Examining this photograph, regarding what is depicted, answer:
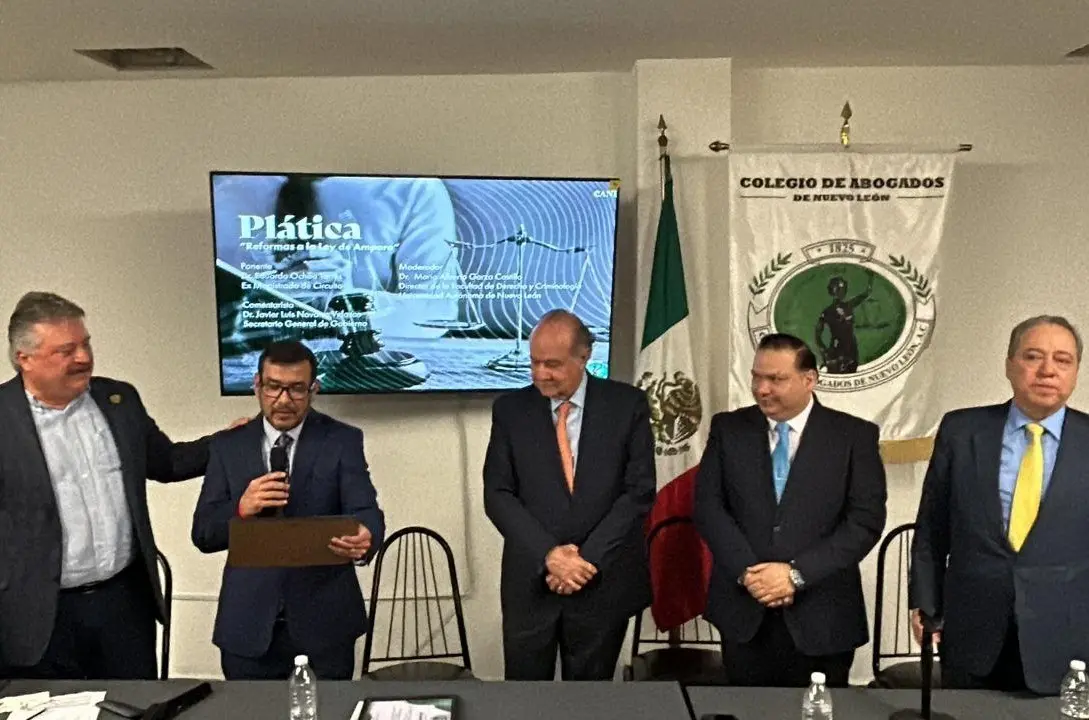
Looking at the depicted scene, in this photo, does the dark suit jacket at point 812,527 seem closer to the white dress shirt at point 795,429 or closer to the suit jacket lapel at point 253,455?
the white dress shirt at point 795,429

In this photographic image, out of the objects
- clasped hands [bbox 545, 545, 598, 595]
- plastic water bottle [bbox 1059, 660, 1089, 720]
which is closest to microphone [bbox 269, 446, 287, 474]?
clasped hands [bbox 545, 545, 598, 595]

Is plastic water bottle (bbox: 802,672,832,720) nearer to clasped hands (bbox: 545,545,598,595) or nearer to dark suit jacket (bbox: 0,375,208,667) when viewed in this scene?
clasped hands (bbox: 545,545,598,595)

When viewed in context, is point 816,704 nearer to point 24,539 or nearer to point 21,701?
point 21,701

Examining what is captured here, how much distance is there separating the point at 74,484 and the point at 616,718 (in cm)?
177

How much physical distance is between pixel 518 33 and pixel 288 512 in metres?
1.98

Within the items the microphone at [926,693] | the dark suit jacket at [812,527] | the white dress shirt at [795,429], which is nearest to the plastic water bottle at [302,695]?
the dark suit jacket at [812,527]

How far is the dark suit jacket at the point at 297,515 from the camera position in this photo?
2648 mm

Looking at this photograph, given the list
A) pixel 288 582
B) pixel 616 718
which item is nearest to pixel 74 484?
pixel 288 582

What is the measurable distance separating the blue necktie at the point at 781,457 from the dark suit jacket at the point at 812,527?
0.03m

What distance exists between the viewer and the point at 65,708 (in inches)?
86.1

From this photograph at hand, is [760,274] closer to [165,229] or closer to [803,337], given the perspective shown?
[803,337]

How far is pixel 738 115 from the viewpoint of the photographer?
13.4 ft

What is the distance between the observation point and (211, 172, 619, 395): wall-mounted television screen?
3.76m

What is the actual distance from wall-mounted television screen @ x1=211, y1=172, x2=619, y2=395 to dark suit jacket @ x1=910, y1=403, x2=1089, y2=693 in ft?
5.75
